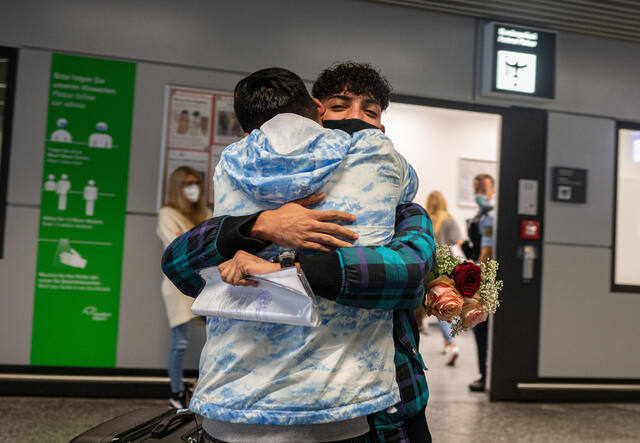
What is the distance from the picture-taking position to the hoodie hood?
3.05 feet

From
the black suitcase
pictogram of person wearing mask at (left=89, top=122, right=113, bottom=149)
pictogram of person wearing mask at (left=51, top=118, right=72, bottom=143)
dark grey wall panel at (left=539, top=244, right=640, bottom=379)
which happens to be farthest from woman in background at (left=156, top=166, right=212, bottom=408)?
dark grey wall panel at (left=539, top=244, right=640, bottom=379)

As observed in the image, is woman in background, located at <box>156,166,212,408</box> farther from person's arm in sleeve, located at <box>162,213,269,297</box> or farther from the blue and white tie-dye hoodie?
the blue and white tie-dye hoodie

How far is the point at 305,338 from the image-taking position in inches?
35.8

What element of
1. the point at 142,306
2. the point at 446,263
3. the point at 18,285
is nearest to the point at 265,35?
the point at 142,306

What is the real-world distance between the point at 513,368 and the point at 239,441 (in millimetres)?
4389

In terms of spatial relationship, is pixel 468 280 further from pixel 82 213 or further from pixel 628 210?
pixel 628 210

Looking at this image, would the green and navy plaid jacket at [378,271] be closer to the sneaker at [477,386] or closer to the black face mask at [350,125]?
the black face mask at [350,125]

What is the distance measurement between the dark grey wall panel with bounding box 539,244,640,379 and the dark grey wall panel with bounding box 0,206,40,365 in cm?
410

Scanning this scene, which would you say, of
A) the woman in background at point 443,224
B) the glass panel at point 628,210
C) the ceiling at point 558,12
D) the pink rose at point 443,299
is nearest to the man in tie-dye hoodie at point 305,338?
the pink rose at point 443,299

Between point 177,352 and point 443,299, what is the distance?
304 centimetres

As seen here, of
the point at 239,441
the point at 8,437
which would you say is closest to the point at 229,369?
the point at 239,441

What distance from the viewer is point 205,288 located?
1.01 m

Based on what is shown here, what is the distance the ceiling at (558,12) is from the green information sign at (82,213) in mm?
2355

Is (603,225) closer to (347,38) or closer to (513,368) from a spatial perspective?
(513,368)
